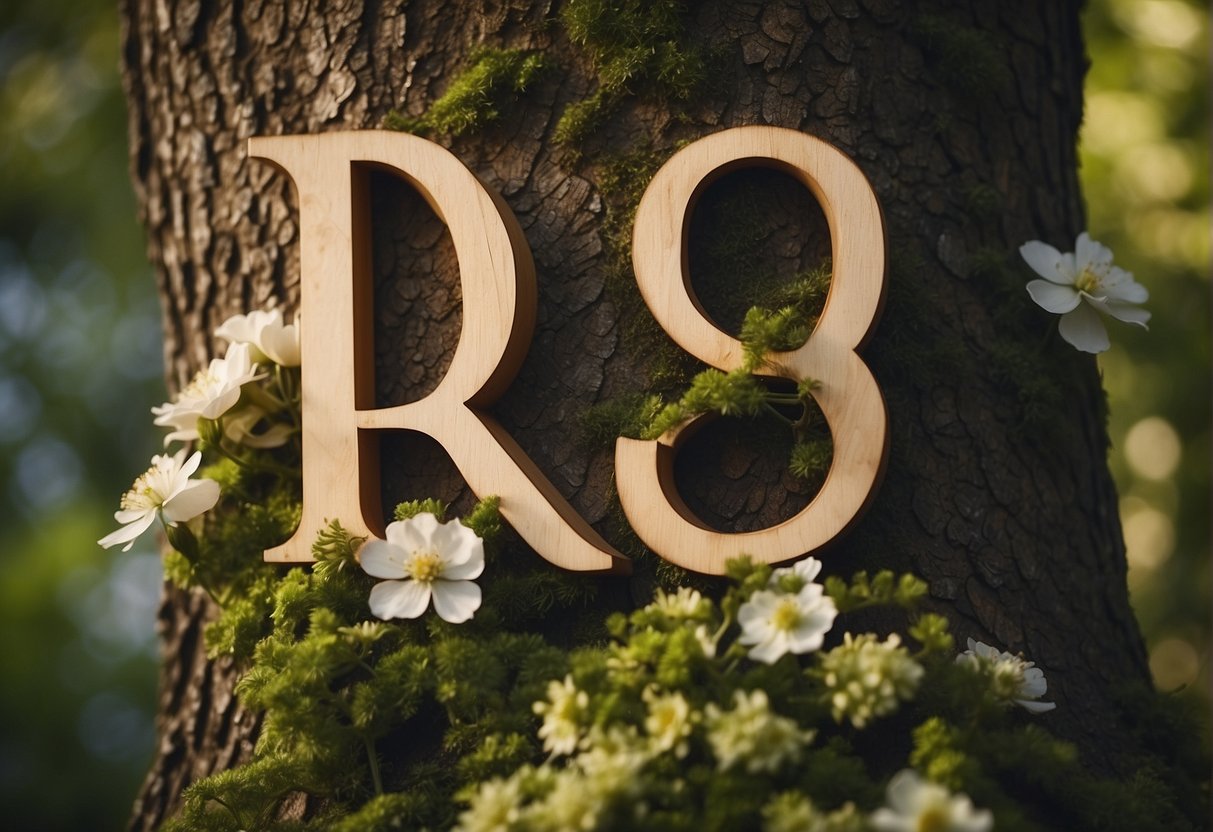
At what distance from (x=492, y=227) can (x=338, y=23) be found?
58 cm

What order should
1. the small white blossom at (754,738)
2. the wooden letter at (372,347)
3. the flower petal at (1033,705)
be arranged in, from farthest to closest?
the wooden letter at (372,347), the flower petal at (1033,705), the small white blossom at (754,738)

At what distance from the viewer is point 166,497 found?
1576mm

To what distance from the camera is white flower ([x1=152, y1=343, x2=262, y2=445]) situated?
1.61 metres

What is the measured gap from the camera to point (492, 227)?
5.01 feet

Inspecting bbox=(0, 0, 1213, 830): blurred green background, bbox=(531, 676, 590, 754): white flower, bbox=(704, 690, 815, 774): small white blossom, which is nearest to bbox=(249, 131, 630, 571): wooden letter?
bbox=(531, 676, 590, 754): white flower

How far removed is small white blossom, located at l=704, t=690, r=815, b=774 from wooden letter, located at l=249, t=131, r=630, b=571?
384mm

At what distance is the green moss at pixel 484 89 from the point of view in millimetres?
1626

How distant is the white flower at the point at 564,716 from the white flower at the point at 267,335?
845 millimetres

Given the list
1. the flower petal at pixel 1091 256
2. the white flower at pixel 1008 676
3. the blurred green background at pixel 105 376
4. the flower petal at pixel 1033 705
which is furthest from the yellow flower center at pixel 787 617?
the blurred green background at pixel 105 376

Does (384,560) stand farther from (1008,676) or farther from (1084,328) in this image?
(1084,328)

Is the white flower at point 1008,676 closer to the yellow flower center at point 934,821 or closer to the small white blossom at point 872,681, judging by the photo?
the small white blossom at point 872,681

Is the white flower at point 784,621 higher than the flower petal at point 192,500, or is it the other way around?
the flower petal at point 192,500

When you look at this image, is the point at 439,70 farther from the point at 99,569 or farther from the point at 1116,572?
the point at 99,569

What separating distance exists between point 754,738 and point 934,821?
20 cm
